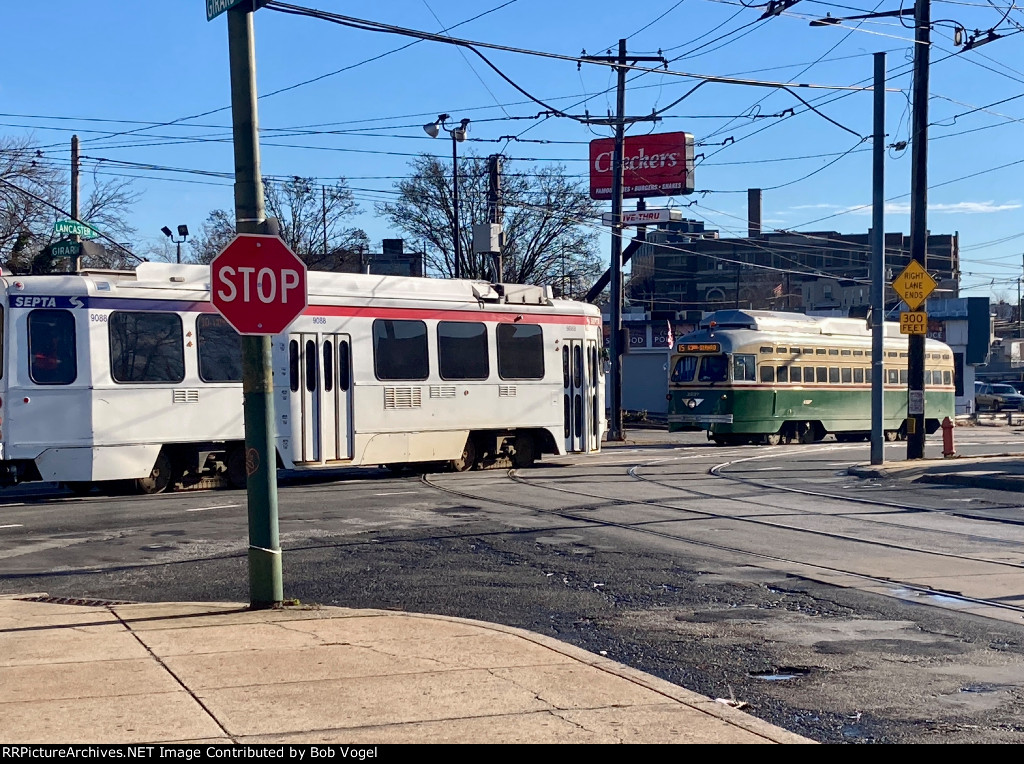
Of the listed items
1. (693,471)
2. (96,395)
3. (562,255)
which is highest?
(562,255)

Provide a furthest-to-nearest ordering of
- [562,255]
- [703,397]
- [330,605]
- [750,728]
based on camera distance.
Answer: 1. [562,255]
2. [703,397]
3. [330,605]
4. [750,728]

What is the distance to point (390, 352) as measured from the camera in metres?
21.3

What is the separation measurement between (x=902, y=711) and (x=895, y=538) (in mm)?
7505

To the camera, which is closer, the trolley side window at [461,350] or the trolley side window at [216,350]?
the trolley side window at [216,350]

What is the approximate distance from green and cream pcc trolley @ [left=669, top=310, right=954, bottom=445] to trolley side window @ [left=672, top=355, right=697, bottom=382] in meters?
A: 0.03

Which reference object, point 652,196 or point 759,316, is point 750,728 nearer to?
point 759,316

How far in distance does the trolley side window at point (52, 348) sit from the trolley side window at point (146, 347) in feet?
2.04

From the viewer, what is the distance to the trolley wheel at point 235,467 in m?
19.5

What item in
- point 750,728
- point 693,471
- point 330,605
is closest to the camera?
point 750,728

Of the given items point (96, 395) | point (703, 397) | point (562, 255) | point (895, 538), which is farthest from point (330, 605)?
point (562, 255)

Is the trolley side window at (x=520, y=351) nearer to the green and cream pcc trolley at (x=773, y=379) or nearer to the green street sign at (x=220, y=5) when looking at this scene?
the green and cream pcc trolley at (x=773, y=379)

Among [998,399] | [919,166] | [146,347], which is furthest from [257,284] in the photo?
[998,399]

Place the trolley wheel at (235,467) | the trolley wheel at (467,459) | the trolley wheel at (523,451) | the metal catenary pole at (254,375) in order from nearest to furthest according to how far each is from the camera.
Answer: the metal catenary pole at (254,375) → the trolley wheel at (235,467) → the trolley wheel at (467,459) → the trolley wheel at (523,451)

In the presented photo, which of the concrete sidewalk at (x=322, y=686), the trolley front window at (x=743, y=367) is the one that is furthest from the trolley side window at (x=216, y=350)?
the trolley front window at (x=743, y=367)
